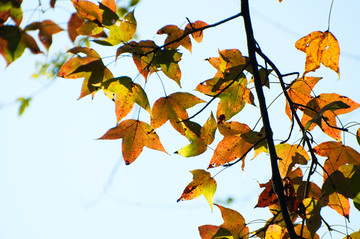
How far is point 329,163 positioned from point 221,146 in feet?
0.72

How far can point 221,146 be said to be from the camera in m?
0.69

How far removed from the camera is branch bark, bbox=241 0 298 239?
51cm

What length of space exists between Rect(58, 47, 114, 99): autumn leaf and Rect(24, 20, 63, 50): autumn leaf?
0.22ft

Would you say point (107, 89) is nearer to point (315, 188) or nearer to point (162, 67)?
point (162, 67)

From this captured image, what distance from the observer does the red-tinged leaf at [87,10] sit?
0.65 m

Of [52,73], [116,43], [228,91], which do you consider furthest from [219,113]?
[52,73]

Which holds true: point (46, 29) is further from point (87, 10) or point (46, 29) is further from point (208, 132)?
point (208, 132)

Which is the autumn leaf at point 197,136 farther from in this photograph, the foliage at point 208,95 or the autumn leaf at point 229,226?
the autumn leaf at point 229,226

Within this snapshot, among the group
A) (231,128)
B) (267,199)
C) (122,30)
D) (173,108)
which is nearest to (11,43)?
(122,30)

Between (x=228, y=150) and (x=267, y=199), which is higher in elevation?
(x=228, y=150)

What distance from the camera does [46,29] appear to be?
686 millimetres

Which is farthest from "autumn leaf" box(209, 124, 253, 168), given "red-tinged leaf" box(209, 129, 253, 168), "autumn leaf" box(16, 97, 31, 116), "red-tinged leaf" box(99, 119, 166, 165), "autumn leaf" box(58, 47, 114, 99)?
"autumn leaf" box(16, 97, 31, 116)

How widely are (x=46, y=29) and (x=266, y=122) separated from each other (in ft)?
1.60

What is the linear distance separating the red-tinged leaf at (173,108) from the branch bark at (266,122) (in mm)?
129
